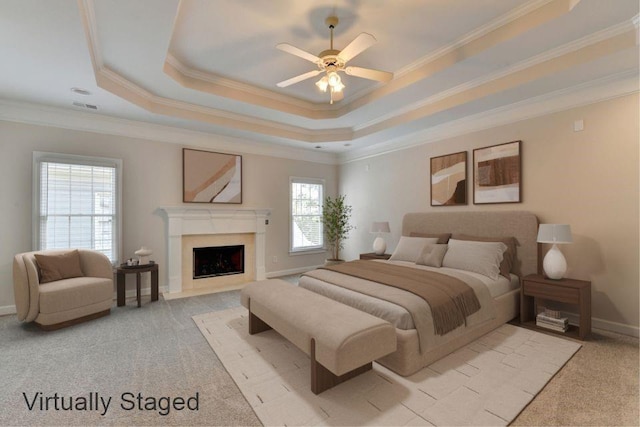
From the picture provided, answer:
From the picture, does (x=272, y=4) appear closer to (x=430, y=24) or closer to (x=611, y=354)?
(x=430, y=24)

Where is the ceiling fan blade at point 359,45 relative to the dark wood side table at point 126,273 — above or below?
above

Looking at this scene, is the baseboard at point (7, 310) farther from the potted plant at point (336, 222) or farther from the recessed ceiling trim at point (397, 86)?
the potted plant at point (336, 222)

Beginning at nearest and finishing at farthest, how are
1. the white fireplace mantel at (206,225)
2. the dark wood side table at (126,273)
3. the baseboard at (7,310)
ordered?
the baseboard at (7,310) < the dark wood side table at (126,273) < the white fireplace mantel at (206,225)

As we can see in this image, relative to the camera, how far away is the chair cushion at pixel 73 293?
3209 millimetres

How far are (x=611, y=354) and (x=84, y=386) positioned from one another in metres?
4.49

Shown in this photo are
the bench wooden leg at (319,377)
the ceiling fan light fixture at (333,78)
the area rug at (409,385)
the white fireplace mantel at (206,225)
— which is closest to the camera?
the area rug at (409,385)

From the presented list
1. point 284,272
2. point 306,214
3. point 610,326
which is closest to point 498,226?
point 610,326

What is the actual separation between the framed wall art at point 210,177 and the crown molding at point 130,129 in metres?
0.18

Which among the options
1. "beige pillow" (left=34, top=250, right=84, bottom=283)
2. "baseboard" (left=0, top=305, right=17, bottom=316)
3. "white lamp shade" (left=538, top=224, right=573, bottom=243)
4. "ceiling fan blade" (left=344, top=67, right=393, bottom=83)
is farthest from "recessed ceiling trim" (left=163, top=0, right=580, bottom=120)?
"baseboard" (left=0, top=305, right=17, bottom=316)

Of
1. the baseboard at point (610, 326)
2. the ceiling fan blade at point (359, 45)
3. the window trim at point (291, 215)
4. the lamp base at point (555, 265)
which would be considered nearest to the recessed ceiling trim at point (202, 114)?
the window trim at point (291, 215)

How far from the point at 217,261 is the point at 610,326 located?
18.4 feet

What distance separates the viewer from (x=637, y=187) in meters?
2.99

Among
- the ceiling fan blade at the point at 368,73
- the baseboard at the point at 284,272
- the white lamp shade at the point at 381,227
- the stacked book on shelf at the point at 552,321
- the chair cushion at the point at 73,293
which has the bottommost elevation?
the baseboard at the point at 284,272

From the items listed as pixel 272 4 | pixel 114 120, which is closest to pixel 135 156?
pixel 114 120
